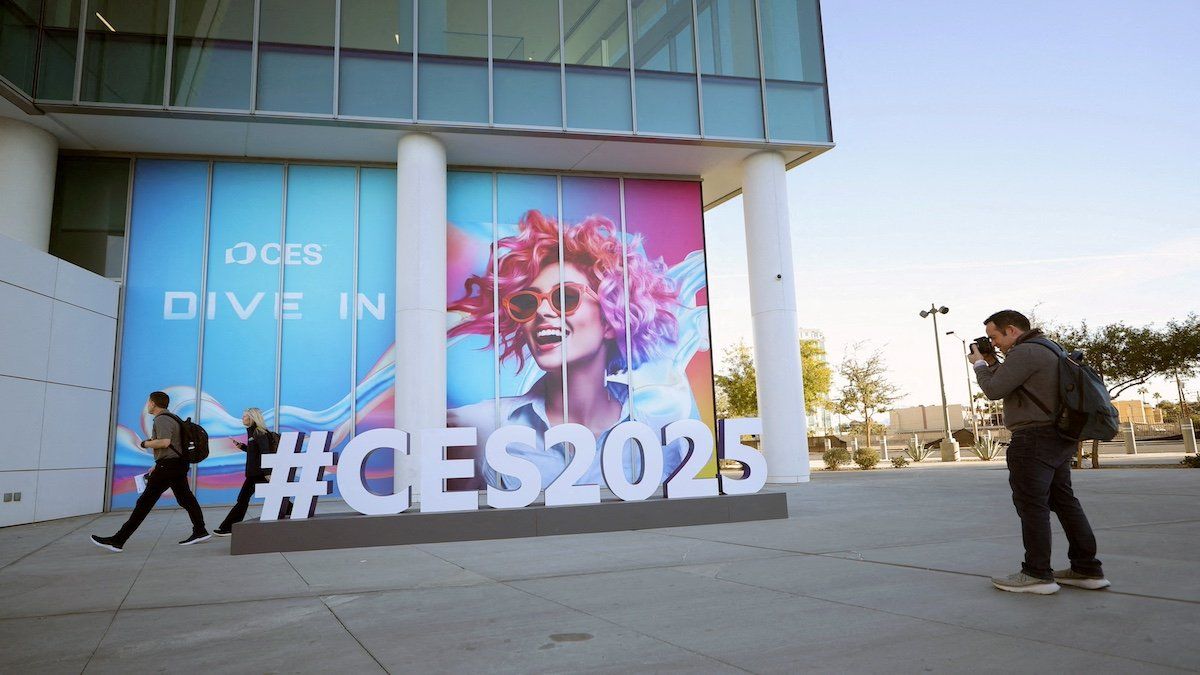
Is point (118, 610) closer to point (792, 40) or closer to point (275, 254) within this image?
point (275, 254)

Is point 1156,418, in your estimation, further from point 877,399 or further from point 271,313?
point 271,313

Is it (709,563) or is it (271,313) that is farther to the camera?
(271,313)

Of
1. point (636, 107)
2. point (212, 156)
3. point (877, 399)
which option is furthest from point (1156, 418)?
point (212, 156)

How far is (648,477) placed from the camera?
10.0m

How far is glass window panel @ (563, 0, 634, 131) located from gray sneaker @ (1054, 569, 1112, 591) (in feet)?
44.2

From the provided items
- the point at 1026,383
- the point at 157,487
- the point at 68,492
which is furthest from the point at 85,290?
the point at 1026,383

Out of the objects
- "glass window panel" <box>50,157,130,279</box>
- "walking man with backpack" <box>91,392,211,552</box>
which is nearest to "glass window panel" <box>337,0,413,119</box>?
"glass window panel" <box>50,157,130,279</box>

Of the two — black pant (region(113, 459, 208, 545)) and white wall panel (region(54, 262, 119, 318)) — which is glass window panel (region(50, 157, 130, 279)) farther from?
black pant (region(113, 459, 208, 545))

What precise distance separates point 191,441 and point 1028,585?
8.80 metres

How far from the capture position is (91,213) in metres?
16.1

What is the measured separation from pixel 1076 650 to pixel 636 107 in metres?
15.1

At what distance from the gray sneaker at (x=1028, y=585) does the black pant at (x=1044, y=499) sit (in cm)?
4

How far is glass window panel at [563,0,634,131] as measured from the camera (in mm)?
16969

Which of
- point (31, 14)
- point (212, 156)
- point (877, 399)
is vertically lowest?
point (877, 399)
